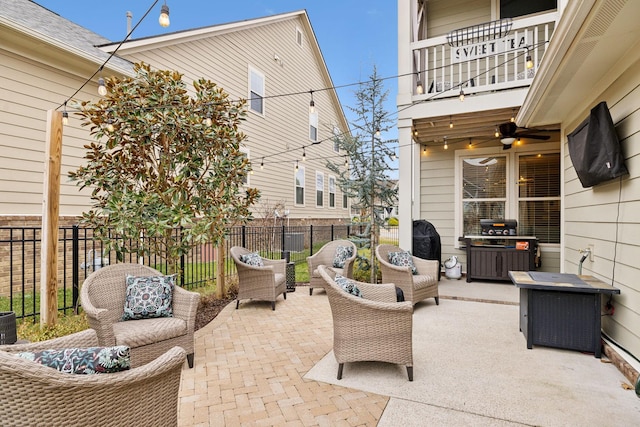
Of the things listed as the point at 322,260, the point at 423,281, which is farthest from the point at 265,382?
the point at 322,260

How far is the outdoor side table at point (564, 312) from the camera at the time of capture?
3.22m

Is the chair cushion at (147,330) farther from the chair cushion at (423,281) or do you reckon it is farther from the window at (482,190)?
the window at (482,190)

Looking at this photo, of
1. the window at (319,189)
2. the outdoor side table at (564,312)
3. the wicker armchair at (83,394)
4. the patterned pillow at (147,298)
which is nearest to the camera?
the wicker armchair at (83,394)

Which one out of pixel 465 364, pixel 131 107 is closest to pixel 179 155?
pixel 131 107

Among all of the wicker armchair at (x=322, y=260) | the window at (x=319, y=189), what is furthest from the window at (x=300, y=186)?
the wicker armchair at (x=322, y=260)

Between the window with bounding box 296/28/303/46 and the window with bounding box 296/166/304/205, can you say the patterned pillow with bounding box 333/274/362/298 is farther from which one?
the window with bounding box 296/28/303/46

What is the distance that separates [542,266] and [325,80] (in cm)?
1202

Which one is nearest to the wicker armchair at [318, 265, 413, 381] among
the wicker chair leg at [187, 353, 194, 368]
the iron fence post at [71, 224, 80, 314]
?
the wicker chair leg at [187, 353, 194, 368]

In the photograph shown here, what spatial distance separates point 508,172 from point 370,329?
5658mm

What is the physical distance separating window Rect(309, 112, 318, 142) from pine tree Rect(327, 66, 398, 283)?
727cm

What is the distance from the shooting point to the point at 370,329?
2818 millimetres

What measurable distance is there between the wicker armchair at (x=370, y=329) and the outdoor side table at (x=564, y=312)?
4.81ft

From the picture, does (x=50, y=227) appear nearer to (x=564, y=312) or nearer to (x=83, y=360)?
(x=83, y=360)

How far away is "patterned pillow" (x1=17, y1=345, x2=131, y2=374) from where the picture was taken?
4.60ft
